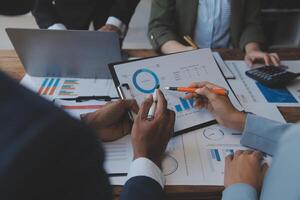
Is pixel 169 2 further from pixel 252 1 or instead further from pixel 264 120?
pixel 264 120

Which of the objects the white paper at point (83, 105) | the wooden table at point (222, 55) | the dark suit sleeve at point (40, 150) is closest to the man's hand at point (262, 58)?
the wooden table at point (222, 55)

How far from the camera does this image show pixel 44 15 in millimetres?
1565

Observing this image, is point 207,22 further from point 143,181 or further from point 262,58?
point 143,181

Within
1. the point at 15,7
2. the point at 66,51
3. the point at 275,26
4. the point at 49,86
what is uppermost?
the point at 15,7

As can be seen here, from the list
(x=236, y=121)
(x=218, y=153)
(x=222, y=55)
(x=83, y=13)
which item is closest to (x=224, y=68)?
(x=222, y=55)

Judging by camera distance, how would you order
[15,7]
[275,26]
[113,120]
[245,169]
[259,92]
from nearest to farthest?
[15,7] < [245,169] < [113,120] < [259,92] < [275,26]

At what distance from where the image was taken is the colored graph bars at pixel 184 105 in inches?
37.3

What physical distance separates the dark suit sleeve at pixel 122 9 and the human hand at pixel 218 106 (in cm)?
83

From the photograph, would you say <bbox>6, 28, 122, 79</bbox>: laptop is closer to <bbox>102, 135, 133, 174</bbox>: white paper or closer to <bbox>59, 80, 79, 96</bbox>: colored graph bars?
<bbox>59, 80, 79, 96</bbox>: colored graph bars

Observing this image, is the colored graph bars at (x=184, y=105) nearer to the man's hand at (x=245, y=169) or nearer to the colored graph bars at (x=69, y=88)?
the man's hand at (x=245, y=169)

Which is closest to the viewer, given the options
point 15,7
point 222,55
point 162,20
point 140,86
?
point 15,7

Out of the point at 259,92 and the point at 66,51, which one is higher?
the point at 66,51

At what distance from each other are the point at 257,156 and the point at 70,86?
0.64m

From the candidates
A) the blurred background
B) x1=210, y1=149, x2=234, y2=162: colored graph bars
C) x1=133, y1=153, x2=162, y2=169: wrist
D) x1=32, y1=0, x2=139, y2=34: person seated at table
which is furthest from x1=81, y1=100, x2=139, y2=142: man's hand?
the blurred background
